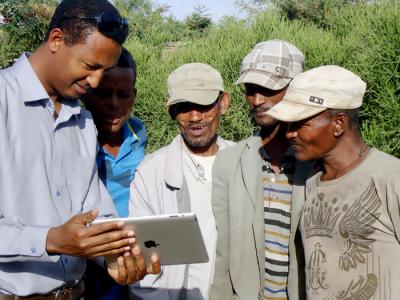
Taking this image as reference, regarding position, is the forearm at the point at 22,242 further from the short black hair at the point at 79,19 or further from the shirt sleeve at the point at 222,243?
the shirt sleeve at the point at 222,243

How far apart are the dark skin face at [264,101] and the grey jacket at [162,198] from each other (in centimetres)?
48

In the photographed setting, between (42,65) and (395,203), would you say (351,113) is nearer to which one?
(395,203)

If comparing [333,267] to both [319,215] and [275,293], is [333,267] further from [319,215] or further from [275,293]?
[275,293]

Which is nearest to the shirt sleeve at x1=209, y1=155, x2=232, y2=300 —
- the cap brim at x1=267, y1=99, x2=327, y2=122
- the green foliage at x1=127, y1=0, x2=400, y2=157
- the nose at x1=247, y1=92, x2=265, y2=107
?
the nose at x1=247, y1=92, x2=265, y2=107

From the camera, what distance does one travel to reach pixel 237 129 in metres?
5.99

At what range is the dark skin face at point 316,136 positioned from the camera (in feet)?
8.30

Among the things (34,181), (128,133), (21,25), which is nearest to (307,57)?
(128,133)

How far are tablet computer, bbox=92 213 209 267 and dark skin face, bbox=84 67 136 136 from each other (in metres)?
1.10

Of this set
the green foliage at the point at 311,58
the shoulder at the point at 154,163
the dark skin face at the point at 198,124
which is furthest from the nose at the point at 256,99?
the green foliage at the point at 311,58

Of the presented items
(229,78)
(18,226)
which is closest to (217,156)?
(18,226)

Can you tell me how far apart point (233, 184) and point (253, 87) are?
507 millimetres

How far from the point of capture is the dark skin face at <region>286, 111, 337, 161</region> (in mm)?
2531

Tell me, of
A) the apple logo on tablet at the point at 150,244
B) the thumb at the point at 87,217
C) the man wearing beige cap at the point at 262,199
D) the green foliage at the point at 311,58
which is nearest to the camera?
the thumb at the point at 87,217

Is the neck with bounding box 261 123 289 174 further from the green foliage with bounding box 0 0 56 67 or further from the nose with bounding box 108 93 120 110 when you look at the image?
the green foliage with bounding box 0 0 56 67
